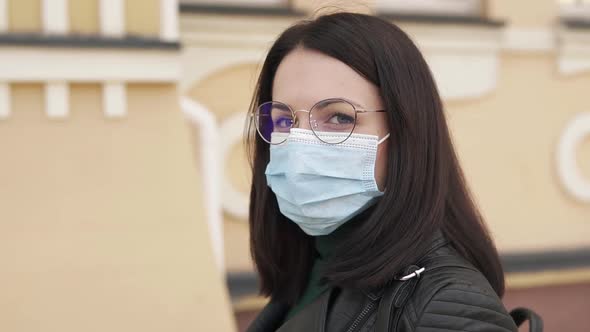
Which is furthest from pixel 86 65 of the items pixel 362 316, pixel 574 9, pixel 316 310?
pixel 574 9

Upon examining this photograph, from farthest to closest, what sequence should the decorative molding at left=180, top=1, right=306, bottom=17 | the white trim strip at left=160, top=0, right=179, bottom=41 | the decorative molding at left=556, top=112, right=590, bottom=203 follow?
the decorative molding at left=556, top=112, right=590, bottom=203
the decorative molding at left=180, top=1, right=306, bottom=17
the white trim strip at left=160, top=0, right=179, bottom=41

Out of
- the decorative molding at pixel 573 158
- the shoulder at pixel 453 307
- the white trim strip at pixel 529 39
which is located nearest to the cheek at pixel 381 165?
the shoulder at pixel 453 307

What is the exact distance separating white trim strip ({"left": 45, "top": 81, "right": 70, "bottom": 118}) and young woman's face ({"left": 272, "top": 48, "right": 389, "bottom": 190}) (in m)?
1.75

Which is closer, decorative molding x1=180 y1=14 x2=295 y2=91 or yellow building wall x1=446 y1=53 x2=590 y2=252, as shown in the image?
decorative molding x1=180 y1=14 x2=295 y2=91

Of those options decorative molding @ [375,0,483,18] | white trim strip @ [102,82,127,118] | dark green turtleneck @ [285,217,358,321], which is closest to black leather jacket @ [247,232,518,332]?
dark green turtleneck @ [285,217,358,321]

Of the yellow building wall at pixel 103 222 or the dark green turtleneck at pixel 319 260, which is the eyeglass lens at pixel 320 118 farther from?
the yellow building wall at pixel 103 222

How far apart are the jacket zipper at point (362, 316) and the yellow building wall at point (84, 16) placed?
223 centimetres

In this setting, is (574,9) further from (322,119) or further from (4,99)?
(322,119)

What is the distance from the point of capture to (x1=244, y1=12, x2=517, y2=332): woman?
63.2 inches

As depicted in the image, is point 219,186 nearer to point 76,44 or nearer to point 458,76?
point 76,44

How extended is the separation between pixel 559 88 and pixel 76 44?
323 cm

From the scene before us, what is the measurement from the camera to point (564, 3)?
17.7 ft

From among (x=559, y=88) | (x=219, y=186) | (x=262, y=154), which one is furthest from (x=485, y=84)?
(x=262, y=154)

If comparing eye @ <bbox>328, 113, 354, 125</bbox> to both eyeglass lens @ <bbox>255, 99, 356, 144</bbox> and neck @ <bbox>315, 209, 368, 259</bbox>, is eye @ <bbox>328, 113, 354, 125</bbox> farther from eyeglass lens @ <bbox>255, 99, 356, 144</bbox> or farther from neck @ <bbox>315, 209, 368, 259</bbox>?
neck @ <bbox>315, 209, 368, 259</bbox>
